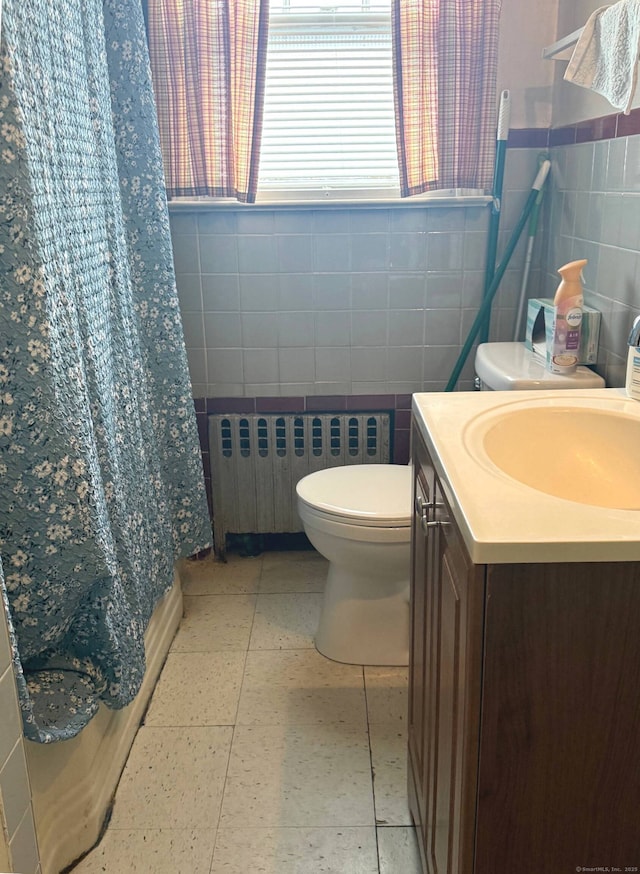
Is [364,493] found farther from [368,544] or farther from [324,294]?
[324,294]

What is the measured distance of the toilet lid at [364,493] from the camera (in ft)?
6.43

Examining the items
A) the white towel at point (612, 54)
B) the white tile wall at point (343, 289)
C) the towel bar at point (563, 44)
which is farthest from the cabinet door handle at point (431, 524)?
the white tile wall at point (343, 289)

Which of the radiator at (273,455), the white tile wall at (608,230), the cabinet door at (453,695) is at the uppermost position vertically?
A: the white tile wall at (608,230)

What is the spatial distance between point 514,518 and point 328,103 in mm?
1887

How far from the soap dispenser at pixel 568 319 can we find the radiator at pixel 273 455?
856mm

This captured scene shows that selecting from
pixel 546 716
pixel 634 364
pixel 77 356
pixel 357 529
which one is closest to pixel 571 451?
pixel 634 364

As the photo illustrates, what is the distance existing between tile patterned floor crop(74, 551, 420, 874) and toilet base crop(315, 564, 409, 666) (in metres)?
0.04

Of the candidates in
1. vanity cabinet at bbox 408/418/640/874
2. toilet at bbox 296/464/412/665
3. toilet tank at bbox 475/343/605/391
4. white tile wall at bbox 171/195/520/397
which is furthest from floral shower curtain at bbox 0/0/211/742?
toilet tank at bbox 475/343/605/391

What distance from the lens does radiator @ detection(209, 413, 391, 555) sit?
2.62m

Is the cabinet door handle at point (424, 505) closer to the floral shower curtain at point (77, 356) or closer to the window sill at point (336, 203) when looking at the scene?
the floral shower curtain at point (77, 356)

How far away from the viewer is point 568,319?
1.81m

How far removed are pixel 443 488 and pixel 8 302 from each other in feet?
2.34

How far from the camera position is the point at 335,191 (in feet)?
8.04

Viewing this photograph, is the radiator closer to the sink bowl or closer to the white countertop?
the sink bowl
